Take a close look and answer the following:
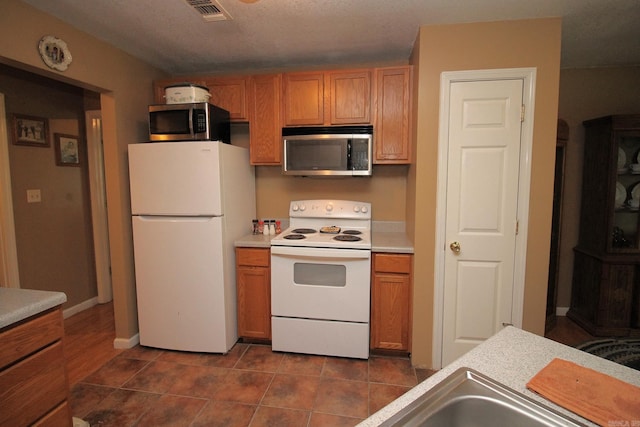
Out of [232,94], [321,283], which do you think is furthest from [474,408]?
[232,94]

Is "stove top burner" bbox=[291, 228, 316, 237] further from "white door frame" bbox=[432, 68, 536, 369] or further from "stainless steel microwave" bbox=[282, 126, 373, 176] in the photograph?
"white door frame" bbox=[432, 68, 536, 369]

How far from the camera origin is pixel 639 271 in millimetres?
2723

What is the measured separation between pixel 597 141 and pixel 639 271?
1.20 meters

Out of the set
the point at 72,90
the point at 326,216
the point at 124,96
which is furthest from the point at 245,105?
the point at 72,90

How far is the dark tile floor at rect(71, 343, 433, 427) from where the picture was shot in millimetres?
1866

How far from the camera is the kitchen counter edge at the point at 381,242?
2354 mm

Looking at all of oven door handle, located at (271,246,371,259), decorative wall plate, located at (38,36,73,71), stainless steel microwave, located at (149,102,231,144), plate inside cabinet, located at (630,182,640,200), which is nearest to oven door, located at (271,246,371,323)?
oven door handle, located at (271,246,371,259)

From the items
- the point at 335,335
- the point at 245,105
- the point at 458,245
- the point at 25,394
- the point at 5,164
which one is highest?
the point at 245,105

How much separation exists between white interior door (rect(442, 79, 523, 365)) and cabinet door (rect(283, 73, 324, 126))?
1.04 metres

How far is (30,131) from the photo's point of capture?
2.81 metres

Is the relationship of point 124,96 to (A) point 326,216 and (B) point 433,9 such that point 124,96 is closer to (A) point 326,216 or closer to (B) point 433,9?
(A) point 326,216

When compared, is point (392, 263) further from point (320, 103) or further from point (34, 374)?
Result: point (34, 374)

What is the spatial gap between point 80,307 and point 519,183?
169 inches

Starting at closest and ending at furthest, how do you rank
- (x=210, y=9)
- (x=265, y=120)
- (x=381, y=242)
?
(x=210, y=9) → (x=381, y=242) → (x=265, y=120)
